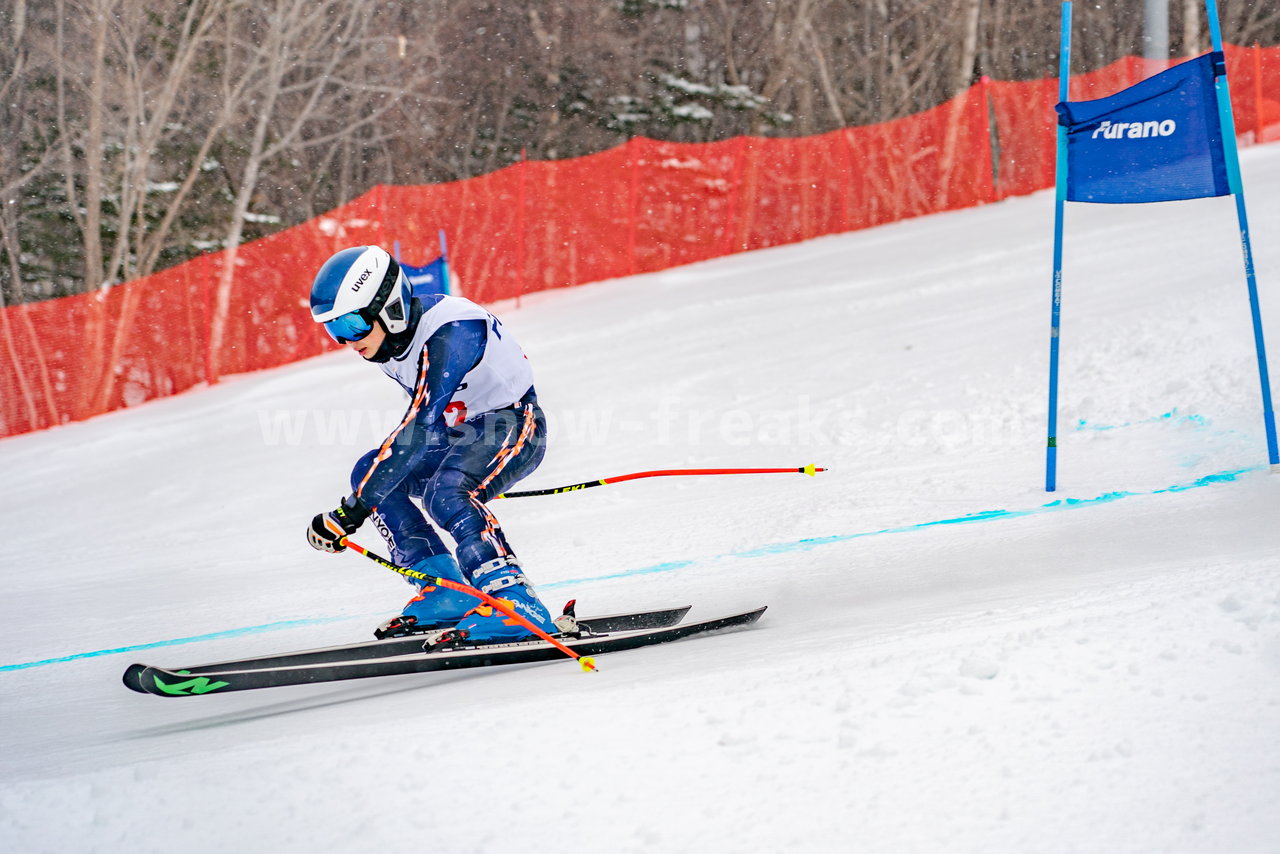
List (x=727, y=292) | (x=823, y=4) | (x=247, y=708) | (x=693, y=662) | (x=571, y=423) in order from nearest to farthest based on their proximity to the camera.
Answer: (x=693, y=662) < (x=247, y=708) < (x=571, y=423) < (x=727, y=292) < (x=823, y=4)

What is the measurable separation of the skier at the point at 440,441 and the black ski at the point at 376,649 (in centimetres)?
17

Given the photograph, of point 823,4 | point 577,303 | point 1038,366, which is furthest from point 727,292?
point 823,4

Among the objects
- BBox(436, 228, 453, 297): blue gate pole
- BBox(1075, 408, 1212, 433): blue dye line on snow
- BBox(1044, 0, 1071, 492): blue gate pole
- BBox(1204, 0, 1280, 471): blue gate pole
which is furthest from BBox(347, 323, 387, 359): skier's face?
BBox(436, 228, 453, 297): blue gate pole

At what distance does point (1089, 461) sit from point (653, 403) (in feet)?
13.3

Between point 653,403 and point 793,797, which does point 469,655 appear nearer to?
point 793,797

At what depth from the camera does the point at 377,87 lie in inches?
732

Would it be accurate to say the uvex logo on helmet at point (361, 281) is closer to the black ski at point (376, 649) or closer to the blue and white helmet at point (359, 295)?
the blue and white helmet at point (359, 295)

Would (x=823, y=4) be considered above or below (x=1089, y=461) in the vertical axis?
above

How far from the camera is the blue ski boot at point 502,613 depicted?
3.96 m

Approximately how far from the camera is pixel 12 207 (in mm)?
18109

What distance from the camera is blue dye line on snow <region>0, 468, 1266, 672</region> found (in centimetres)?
512

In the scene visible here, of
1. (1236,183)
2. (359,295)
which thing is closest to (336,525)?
(359,295)

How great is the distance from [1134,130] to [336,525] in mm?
4097

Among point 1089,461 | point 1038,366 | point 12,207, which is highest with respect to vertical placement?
point 12,207
